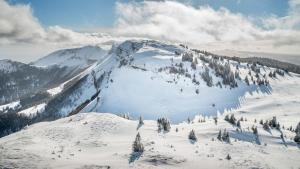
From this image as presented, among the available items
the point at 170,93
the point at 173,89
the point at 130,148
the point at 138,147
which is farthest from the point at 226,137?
the point at 173,89

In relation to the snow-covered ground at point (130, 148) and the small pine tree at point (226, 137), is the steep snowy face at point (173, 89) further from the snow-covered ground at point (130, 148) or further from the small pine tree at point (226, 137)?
the small pine tree at point (226, 137)

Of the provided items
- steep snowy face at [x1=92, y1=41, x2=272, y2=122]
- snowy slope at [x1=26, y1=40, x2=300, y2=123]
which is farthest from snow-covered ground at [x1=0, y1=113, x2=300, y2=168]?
steep snowy face at [x1=92, y1=41, x2=272, y2=122]

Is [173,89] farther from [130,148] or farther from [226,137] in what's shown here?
[130,148]

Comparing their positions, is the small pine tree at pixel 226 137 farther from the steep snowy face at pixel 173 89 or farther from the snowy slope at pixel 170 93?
the steep snowy face at pixel 173 89

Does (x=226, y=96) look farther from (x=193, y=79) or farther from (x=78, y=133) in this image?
(x=78, y=133)

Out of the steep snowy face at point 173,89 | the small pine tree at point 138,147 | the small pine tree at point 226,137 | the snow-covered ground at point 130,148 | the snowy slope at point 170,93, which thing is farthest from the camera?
the steep snowy face at point 173,89

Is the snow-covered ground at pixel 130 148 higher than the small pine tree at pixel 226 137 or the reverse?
the reverse

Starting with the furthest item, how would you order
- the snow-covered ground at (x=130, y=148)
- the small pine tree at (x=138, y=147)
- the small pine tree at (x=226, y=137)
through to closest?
the small pine tree at (x=226, y=137) → the small pine tree at (x=138, y=147) → the snow-covered ground at (x=130, y=148)

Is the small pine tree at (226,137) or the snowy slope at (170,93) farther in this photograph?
Answer: the snowy slope at (170,93)

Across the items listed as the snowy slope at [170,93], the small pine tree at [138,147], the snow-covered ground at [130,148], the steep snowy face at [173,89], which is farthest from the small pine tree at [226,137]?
the steep snowy face at [173,89]
